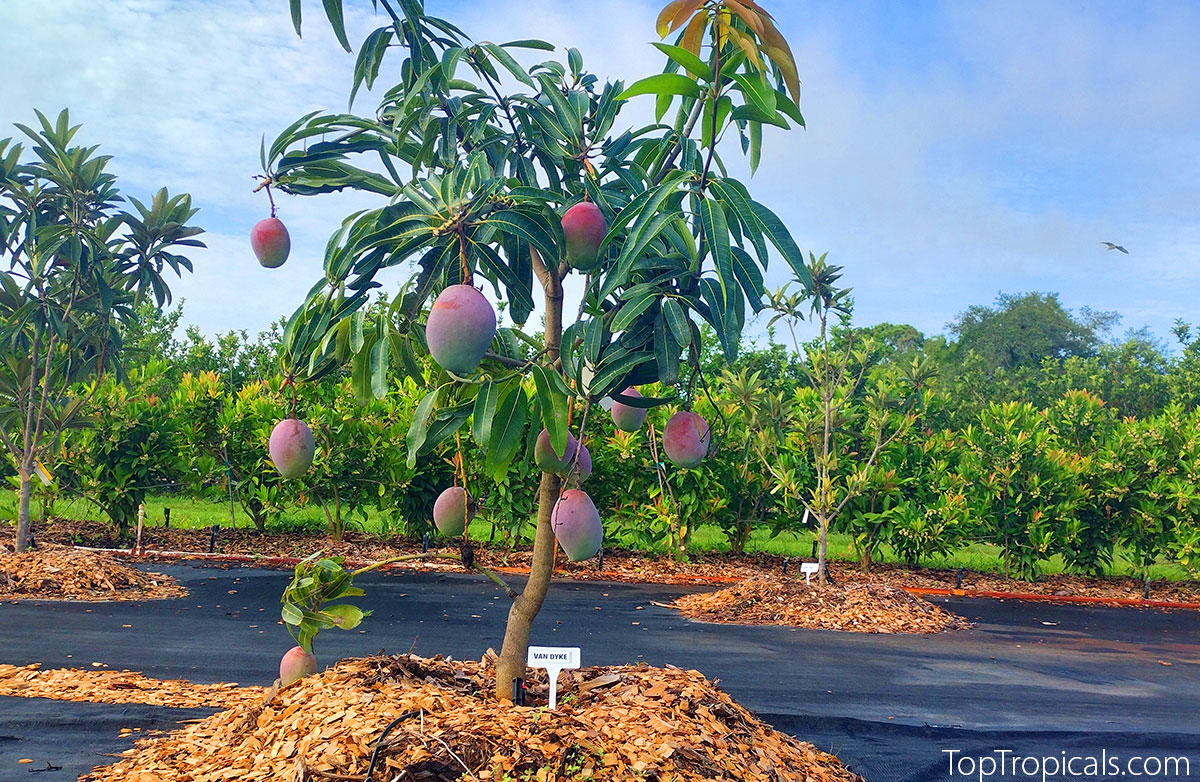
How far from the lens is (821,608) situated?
698 centimetres

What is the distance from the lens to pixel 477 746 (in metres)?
2.36

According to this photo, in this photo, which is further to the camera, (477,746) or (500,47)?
(500,47)

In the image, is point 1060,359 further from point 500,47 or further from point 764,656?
point 500,47

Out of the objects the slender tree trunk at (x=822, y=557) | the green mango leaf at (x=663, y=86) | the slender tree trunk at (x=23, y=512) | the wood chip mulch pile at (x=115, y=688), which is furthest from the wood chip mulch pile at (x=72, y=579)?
the green mango leaf at (x=663, y=86)

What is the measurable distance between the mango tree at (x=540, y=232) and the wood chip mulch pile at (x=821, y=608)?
14.6ft

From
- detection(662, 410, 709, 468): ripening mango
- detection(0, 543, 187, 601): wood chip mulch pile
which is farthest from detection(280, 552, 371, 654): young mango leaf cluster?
detection(0, 543, 187, 601): wood chip mulch pile

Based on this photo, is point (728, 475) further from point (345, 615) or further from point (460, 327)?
point (460, 327)

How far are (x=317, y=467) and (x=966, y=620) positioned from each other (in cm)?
638

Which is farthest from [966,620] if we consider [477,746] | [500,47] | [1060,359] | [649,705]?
[1060,359]

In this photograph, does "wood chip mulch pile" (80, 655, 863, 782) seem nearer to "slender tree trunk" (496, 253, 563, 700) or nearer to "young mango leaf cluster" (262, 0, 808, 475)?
"slender tree trunk" (496, 253, 563, 700)

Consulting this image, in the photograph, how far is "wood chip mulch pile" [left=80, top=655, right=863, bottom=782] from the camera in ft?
7.66

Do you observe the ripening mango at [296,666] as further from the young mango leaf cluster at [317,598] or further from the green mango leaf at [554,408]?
the green mango leaf at [554,408]

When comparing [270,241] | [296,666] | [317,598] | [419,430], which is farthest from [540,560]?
[270,241]

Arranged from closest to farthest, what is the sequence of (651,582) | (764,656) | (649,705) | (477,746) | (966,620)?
(477,746)
(649,705)
(764,656)
(966,620)
(651,582)
